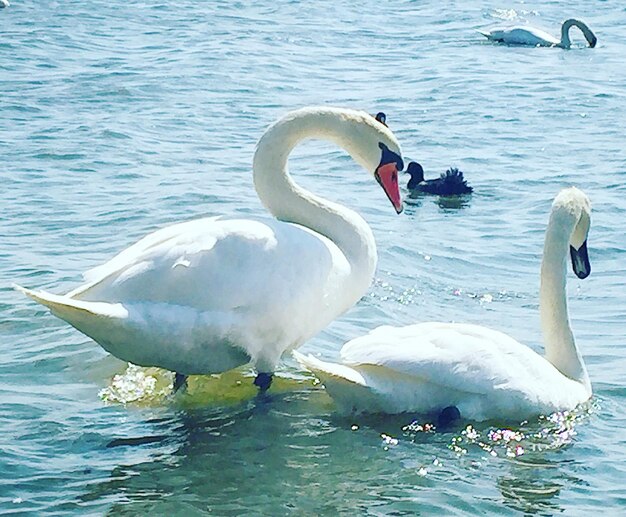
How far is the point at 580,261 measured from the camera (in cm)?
814

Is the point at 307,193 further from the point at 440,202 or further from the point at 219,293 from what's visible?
the point at 440,202

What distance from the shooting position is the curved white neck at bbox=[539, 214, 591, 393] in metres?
7.79

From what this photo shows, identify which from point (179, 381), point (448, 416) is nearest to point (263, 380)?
point (179, 381)

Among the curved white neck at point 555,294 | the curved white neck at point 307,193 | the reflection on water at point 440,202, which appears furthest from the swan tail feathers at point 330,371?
the reflection on water at point 440,202

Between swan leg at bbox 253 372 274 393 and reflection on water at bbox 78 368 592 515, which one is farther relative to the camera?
swan leg at bbox 253 372 274 393

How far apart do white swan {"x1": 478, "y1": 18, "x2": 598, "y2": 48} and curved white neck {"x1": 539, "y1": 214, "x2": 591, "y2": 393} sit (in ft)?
52.0

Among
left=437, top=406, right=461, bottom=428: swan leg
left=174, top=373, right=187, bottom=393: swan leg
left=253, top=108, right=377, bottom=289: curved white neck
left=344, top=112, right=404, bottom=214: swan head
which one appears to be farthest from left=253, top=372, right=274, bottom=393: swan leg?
left=344, top=112, right=404, bottom=214: swan head

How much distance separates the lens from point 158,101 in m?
16.9

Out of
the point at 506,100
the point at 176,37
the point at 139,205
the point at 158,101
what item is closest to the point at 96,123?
Result: the point at 158,101

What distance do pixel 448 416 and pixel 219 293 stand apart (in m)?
1.19

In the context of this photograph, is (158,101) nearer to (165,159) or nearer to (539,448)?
(165,159)

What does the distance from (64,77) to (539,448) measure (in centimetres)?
1200

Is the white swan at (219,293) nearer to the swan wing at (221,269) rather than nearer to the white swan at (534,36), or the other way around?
the swan wing at (221,269)

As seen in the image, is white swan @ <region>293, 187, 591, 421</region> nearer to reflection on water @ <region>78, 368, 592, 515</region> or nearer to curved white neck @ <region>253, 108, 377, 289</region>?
reflection on water @ <region>78, 368, 592, 515</region>
